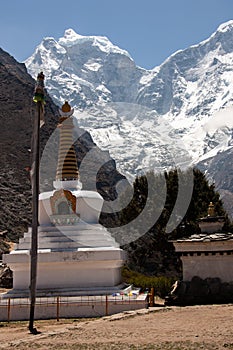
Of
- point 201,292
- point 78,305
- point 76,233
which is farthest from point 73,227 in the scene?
point 201,292

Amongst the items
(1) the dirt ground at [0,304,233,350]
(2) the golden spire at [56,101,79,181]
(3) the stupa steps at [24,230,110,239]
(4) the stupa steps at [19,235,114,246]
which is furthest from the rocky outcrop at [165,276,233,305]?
(2) the golden spire at [56,101,79,181]

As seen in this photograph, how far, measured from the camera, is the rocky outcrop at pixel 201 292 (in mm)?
21188

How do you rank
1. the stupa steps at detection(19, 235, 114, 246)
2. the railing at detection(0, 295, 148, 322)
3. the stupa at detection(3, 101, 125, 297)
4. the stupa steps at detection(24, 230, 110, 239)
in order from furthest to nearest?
the stupa steps at detection(24, 230, 110, 239) < the stupa steps at detection(19, 235, 114, 246) < the stupa at detection(3, 101, 125, 297) < the railing at detection(0, 295, 148, 322)

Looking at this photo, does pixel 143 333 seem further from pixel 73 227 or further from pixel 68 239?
pixel 73 227

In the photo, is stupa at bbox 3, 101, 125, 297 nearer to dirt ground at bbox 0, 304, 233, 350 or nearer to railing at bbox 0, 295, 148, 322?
railing at bbox 0, 295, 148, 322

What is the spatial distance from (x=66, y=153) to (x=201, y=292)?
1099cm

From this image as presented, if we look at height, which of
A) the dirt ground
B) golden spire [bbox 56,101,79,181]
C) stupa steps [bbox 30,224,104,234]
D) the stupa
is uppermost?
golden spire [bbox 56,101,79,181]

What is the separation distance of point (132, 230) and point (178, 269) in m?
6.21

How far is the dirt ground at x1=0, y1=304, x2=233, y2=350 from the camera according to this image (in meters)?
13.9

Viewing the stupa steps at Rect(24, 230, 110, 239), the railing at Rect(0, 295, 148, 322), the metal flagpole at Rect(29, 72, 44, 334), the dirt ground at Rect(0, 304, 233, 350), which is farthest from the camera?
the stupa steps at Rect(24, 230, 110, 239)

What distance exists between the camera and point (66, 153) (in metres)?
29.3

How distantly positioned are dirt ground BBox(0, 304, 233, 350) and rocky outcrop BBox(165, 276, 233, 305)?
175cm

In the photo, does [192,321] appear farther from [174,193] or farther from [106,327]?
Result: [174,193]

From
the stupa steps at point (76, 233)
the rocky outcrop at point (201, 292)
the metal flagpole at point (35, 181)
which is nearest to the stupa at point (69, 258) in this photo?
the stupa steps at point (76, 233)
